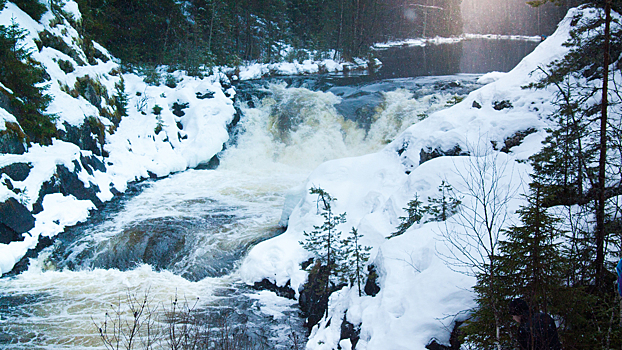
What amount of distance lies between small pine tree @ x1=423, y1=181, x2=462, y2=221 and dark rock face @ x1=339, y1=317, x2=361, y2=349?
239cm

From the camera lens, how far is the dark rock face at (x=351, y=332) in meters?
5.21

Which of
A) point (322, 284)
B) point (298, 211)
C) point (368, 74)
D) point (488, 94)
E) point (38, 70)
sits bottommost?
point (322, 284)

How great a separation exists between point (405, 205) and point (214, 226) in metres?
5.66

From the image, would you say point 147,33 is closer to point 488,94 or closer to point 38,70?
point 38,70

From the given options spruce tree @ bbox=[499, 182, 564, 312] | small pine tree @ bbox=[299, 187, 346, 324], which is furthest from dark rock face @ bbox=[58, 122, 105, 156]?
spruce tree @ bbox=[499, 182, 564, 312]

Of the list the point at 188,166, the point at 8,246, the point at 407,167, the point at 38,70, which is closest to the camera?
the point at 8,246

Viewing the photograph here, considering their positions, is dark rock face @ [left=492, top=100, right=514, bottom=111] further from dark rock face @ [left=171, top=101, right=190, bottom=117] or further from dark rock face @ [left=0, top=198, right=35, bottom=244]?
dark rock face @ [left=171, top=101, right=190, bottom=117]

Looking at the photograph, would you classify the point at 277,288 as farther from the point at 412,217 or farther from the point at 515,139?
the point at 515,139

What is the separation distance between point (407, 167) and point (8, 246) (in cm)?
957

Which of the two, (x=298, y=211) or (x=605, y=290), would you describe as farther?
(x=298, y=211)

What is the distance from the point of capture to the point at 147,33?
25078mm

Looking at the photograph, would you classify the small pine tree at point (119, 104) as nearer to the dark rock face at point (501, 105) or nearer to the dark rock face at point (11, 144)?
the dark rock face at point (11, 144)

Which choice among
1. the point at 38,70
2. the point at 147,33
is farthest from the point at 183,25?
the point at 38,70

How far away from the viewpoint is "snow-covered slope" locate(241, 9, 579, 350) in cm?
464
